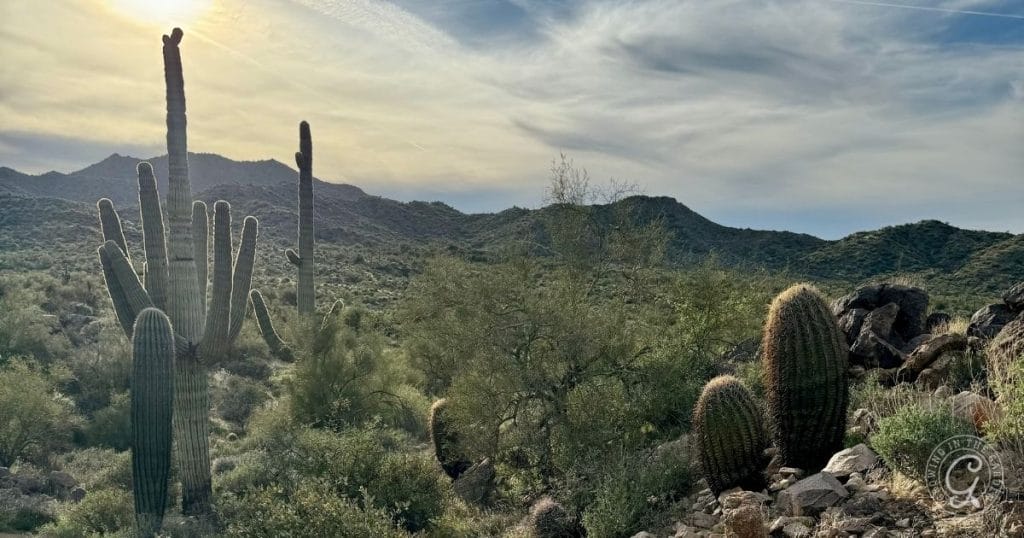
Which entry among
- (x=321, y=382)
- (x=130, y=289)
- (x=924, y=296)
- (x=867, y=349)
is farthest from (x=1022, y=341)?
(x=130, y=289)

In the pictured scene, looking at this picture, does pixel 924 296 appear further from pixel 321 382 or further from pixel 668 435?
pixel 321 382

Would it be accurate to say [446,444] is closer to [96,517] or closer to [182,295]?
[182,295]

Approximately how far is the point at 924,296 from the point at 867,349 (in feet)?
6.29

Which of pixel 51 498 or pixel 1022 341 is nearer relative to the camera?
pixel 1022 341

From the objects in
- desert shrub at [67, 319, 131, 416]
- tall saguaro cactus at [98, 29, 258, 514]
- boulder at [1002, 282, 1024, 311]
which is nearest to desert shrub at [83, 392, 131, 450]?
desert shrub at [67, 319, 131, 416]

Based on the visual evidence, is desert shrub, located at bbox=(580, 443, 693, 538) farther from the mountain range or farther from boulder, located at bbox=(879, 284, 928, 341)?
the mountain range

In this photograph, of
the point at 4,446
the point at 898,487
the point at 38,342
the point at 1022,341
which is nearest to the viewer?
the point at 898,487

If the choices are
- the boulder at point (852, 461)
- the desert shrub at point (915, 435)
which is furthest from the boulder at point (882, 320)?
the desert shrub at point (915, 435)

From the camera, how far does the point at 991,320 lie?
30.2 feet

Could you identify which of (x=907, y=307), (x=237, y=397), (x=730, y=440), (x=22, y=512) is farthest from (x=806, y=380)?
(x=237, y=397)

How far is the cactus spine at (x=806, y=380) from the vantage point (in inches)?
307

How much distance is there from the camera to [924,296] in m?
11.0

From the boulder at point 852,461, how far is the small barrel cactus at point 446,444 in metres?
8.41

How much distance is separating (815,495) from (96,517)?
1209 cm
